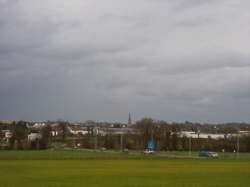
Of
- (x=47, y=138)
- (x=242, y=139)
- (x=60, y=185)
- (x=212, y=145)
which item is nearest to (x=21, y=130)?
(x=47, y=138)

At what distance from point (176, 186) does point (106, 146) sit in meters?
131

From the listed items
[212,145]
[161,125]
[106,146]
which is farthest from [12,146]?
[212,145]

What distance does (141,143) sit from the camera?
165375mm

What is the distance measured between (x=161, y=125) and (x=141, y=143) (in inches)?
492

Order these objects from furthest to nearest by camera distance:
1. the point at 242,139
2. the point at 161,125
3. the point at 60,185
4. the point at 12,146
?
the point at 161,125, the point at 242,139, the point at 12,146, the point at 60,185

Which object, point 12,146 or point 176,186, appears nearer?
point 176,186

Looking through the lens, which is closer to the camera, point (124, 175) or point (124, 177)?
point (124, 177)

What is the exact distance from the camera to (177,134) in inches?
6521

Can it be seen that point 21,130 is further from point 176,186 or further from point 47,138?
Answer: point 176,186

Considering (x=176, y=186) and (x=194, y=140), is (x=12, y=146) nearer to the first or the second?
(x=194, y=140)

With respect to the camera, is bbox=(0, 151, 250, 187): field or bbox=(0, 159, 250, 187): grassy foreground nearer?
bbox=(0, 159, 250, 187): grassy foreground

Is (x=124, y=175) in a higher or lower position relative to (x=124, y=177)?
lower

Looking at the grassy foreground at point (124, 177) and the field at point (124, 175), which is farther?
the field at point (124, 175)

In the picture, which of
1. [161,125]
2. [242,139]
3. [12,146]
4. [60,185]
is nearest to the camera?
[60,185]
